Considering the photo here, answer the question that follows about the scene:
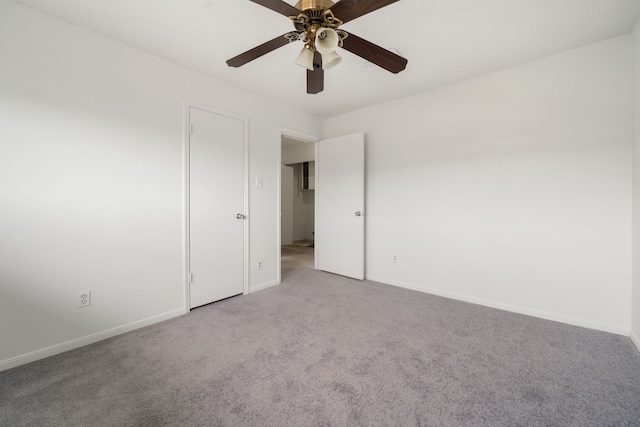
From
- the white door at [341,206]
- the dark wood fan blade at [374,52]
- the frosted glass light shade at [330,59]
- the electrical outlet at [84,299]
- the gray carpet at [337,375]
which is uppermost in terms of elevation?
the dark wood fan blade at [374,52]

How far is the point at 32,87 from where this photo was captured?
1.79 metres

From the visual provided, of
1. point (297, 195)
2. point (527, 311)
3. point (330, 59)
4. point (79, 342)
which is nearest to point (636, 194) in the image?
point (527, 311)

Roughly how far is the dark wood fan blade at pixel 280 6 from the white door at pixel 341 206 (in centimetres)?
236

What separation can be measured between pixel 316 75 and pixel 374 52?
0.42 meters

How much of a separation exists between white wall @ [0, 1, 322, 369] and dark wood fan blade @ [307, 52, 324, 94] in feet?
4.61

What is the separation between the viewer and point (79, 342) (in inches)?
77.7

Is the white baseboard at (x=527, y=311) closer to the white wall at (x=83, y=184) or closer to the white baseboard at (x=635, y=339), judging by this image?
the white baseboard at (x=635, y=339)

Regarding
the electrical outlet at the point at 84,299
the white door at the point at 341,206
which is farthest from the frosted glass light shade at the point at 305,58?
the electrical outlet at the point at 84,299

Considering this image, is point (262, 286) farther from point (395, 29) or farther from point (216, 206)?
point (395, 29)

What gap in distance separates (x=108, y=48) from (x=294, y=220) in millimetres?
5046

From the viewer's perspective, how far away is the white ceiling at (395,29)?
1768mm

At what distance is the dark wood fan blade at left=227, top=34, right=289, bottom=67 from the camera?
1.53 metres

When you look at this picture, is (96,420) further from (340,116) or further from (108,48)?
(340,116)

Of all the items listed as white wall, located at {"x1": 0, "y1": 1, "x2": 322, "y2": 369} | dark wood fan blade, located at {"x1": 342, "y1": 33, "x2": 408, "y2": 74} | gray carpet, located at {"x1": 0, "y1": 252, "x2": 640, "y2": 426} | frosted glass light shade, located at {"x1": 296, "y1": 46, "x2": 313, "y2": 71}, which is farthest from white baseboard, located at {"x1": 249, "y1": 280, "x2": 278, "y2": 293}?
dark wood fan blade, located at {"x1": 342, "y1": 33, "x2": 408, "y2": 74}
